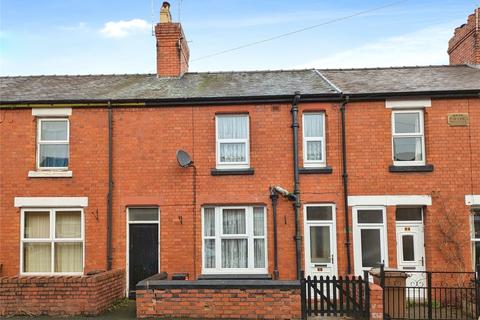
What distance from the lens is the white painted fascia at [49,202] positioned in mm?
13695

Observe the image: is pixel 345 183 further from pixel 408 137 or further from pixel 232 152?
pixel 232 152

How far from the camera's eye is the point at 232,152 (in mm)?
14031

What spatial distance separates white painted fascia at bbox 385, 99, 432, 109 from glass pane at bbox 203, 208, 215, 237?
545cm

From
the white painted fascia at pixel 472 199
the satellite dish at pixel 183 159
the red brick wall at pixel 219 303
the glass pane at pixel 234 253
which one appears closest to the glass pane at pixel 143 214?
the satellite dish at pixel 183 159

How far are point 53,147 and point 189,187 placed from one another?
3.91m

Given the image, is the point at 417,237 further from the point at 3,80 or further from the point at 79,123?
the point at 3,80

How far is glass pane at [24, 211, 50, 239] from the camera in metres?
13.9

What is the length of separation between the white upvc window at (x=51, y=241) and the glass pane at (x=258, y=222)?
4578 mm

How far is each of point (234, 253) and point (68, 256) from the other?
14.6 ft

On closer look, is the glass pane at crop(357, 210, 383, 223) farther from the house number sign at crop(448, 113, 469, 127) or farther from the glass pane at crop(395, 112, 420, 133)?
the house number sign at crop(448, 113, 469, 127)

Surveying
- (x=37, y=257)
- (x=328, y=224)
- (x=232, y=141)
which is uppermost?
(x=232, y=141)

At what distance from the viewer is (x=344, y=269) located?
525 inches

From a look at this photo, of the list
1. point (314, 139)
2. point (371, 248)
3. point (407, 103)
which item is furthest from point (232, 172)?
point (407, 103)

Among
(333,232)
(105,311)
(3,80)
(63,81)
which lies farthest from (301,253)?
(3,80)
